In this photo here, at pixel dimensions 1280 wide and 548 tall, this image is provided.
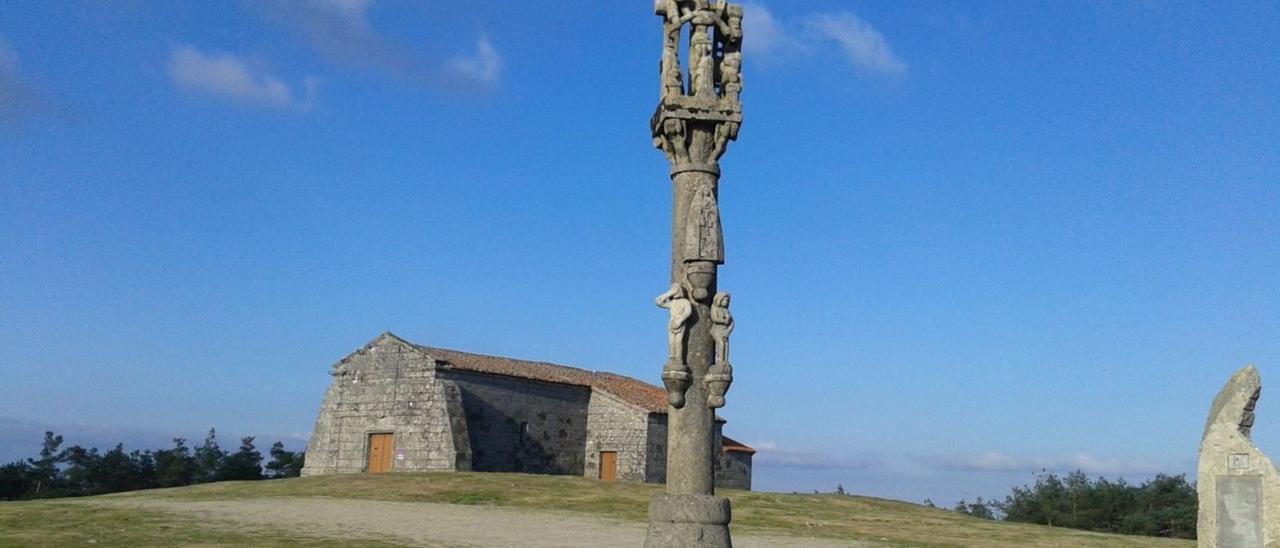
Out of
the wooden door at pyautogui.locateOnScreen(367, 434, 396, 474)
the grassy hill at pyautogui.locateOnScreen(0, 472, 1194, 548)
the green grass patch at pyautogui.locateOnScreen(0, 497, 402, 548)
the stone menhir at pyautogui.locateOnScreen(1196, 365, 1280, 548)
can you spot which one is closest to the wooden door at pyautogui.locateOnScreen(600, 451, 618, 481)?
the wooden door at pyautogui.locateOnScreen(367, 434, 396, 474)

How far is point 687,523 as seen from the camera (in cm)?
1198

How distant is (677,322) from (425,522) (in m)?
9.65

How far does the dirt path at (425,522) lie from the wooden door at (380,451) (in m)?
12.4

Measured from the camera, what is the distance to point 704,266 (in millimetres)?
12742

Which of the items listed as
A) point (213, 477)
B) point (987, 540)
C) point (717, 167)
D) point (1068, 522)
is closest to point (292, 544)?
point (717, 167)

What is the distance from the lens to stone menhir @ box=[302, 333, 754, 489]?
120ft

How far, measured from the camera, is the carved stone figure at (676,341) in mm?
12398

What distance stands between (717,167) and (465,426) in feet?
81.1

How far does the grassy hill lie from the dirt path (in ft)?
2.52

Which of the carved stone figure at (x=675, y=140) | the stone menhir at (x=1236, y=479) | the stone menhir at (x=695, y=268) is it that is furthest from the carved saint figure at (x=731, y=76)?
the stone menhir at (x=1236, y=479)

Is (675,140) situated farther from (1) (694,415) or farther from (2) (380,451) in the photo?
(2) (380,451)

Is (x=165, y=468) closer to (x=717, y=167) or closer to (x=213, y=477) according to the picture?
(x=213, y=477)

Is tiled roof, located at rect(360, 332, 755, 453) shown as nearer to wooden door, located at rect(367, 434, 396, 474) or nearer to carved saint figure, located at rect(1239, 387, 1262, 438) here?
wooden door, located at rect(367, 434, 396, 474)

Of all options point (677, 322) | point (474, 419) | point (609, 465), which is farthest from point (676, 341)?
point (609, 465)
